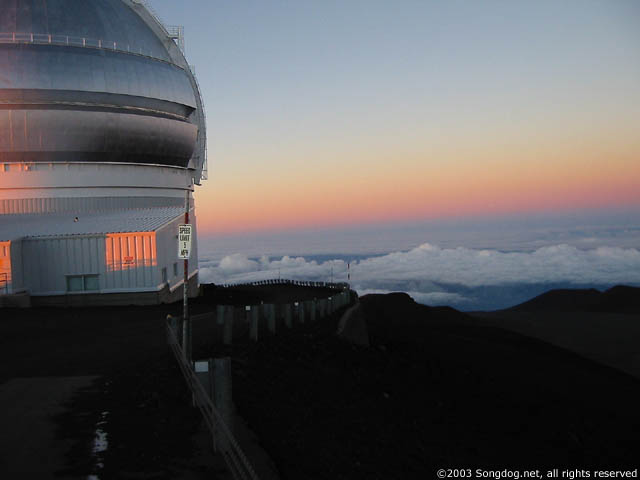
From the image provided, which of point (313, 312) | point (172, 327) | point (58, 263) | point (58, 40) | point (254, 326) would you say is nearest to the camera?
point (172, 327)

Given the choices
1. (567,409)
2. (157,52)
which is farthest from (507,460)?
(157,52)

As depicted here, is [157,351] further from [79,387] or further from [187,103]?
[187,103]

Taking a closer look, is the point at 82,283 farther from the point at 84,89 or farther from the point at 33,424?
the point at 33,424

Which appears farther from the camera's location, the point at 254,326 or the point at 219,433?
the point at 254,326

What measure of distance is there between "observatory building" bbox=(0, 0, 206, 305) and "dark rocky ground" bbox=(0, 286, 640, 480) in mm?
2915

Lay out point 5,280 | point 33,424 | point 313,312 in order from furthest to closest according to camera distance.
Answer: point 5,280, point 313,312, point 33,424

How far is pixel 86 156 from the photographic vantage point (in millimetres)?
31328

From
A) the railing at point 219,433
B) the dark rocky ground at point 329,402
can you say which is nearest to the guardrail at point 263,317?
the dark rocky ground at point 329,402

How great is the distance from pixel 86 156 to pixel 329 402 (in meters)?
22.5

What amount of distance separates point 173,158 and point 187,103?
2952 millimetres

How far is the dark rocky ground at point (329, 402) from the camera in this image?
8.98 metres

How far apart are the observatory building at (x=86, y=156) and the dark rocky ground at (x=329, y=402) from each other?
2.91 metres

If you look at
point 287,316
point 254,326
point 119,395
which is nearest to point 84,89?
point 287,316

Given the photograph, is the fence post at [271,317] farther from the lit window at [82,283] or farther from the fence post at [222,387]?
the lit window at [82,283]
